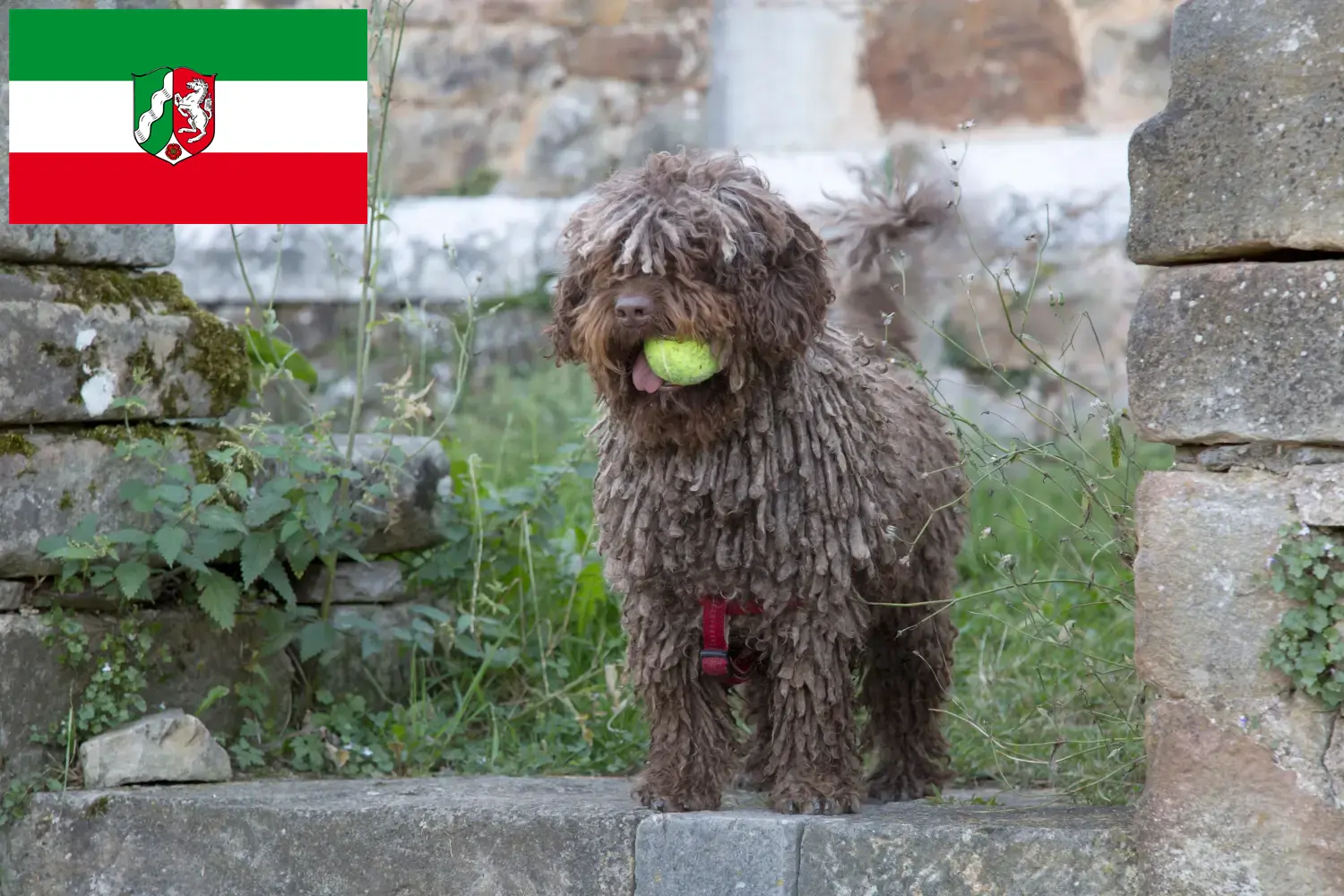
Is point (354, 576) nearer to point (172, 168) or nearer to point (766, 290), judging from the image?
point (172, 168)

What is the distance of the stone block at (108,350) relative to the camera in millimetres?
3697

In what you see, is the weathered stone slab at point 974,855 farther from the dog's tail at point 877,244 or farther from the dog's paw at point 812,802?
the dog's tail at point 877,244

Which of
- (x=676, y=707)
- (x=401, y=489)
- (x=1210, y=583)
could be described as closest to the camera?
(x=1210, y=583)

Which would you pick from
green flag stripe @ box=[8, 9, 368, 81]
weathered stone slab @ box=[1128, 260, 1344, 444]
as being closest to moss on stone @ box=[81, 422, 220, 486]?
green flag stripe @ box=[8, 9, 368, 81]

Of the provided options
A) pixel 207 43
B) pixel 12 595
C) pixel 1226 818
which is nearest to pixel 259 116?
pixel 207 43

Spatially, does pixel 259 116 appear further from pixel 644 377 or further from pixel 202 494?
pixel 644 377

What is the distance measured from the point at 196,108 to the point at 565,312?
1.56m

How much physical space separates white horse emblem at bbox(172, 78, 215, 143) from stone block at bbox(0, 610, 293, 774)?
1305 mm

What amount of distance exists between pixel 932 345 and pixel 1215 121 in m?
3.76

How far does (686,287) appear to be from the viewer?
9.99ft

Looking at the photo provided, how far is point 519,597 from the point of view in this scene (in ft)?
15.5

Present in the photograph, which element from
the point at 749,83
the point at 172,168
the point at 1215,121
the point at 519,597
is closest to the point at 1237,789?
the point at 1215,121

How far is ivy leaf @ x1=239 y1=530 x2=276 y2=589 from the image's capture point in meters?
3.92

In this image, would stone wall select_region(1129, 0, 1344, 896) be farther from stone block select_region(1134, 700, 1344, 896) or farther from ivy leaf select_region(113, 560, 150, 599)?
ivy leaf select_region(113, 560, 150, 599)
